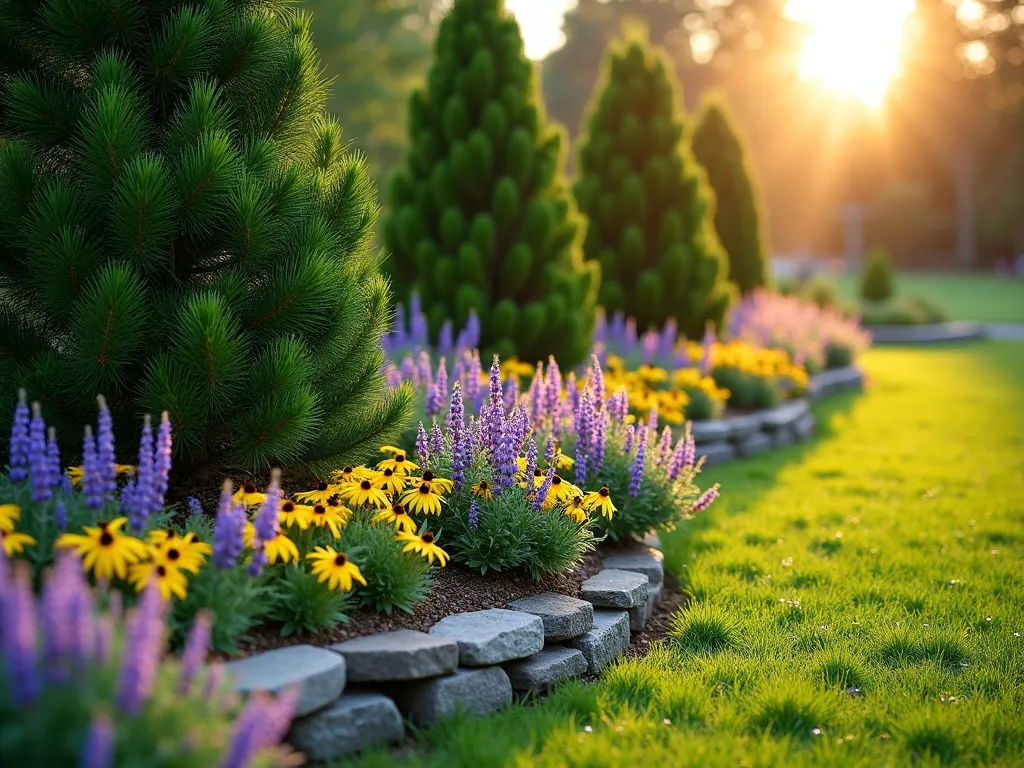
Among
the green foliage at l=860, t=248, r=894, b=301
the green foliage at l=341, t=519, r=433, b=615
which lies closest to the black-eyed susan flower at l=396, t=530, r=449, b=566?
the green foliage at l=341, t=519, r=433, b=615

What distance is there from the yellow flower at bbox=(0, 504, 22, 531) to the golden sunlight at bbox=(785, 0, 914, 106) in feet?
136

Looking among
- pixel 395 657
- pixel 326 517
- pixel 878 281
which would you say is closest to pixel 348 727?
pixel 395 657

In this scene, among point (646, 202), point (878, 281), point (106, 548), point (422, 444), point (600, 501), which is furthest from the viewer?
point (878, 281)

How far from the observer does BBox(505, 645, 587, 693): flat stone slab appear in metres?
3.60

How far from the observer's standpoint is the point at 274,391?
144 inches

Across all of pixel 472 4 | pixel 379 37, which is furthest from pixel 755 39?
pixel 472 4

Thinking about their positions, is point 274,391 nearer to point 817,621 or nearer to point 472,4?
point 817,621

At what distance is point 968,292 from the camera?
37875 millimetres

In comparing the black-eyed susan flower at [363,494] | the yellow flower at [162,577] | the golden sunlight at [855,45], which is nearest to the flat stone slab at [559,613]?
the black-eyed susan flower at [363,494]

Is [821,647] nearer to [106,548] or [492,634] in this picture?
[492,634]

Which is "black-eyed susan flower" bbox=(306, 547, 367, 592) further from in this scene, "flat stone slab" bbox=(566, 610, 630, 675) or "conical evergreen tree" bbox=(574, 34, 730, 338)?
"conical evergreen tree" bbox=(574, 34, 730, 338)

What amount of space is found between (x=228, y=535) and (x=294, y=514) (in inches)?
16.1

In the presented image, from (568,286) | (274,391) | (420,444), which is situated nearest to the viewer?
(274,391)

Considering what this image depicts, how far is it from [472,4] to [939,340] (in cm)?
1659
